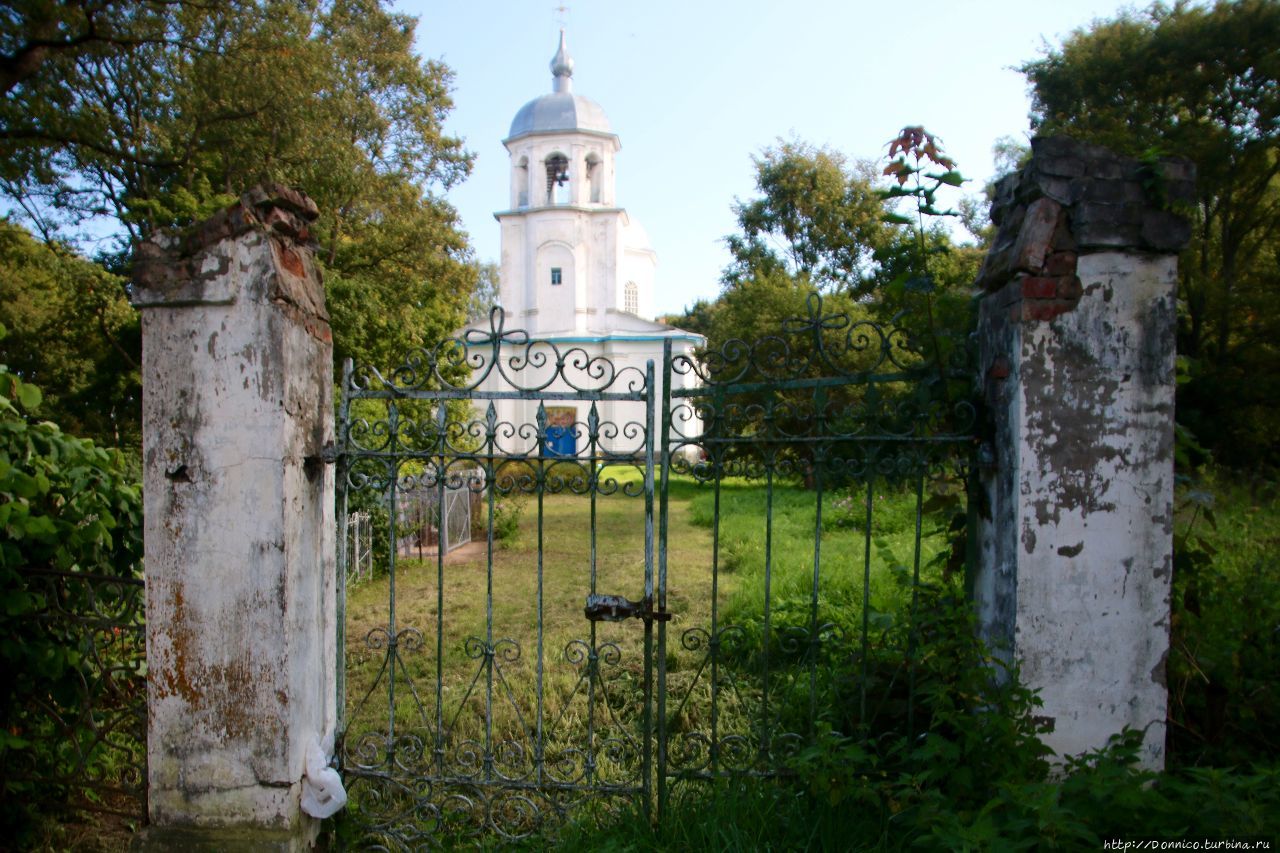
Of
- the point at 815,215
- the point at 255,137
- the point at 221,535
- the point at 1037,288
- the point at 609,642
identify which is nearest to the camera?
the point at 1037,288

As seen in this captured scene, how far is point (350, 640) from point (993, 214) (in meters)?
5.91

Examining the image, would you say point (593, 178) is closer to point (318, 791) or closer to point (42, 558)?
point (42, 558)

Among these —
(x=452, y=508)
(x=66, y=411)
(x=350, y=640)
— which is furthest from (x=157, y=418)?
(x=66, y=411)

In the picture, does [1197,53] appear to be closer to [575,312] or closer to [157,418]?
[157,418]

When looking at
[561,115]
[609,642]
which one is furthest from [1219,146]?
[561,115]

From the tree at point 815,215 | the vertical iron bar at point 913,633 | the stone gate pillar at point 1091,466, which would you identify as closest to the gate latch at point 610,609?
the vertical iron bar at point 913,633

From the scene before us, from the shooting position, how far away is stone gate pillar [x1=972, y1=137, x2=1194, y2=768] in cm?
299

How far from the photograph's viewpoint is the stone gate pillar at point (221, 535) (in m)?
3.08

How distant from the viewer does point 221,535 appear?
3096mm

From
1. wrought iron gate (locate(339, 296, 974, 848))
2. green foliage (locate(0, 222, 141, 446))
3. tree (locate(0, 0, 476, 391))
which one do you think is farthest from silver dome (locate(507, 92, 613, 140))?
wrought iron gate (locate(339, 296, 974, 848))

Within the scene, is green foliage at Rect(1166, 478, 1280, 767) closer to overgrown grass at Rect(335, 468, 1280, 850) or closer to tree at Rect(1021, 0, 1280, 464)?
overgrown grass at Rect(335, 468, 1280, 850)

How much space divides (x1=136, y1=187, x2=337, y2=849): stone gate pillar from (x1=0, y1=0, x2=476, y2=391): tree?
10099mm

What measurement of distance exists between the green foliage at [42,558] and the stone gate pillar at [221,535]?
579 millimetres

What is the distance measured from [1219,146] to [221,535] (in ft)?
54.7
